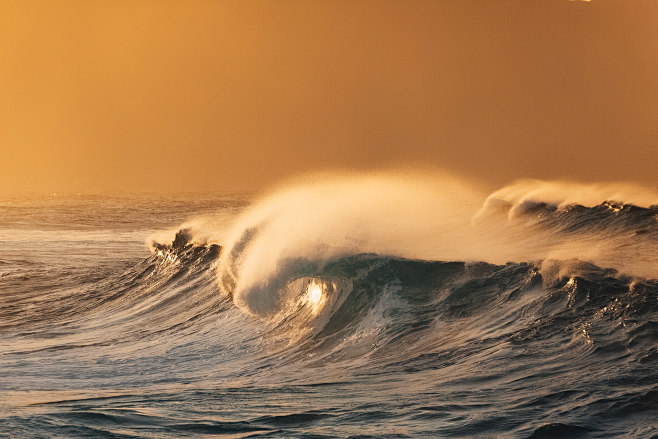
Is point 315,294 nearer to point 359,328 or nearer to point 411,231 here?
point 359,328

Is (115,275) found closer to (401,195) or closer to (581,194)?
(401,195)

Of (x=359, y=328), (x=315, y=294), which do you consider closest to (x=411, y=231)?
(x=315, y=294)

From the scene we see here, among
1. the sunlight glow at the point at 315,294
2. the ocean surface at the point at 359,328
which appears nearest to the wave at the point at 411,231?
the ocean surface at the point at 359,328

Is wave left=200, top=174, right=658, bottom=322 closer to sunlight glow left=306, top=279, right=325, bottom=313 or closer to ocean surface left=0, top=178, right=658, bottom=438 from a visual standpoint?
ocean surface left=0, top=178, right=658, bottom=438

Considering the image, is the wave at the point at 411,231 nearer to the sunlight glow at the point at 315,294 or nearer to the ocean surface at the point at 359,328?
the ocean surface at the point at 359,328

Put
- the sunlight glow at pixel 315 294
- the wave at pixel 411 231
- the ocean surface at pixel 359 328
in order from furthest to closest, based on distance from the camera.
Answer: the wave at pixel 411 231 → the sunlight glow at pixel 315 294 → the ocean surface at pixel 359 328

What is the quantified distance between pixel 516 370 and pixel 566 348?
72 centimetres

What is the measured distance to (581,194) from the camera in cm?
2169

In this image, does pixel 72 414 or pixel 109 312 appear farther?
pixel 109 312

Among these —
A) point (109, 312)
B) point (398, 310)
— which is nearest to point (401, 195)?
point (109, 312)

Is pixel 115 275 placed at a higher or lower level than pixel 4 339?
higher

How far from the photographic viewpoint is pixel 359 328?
37.0 ft

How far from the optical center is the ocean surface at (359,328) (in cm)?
707

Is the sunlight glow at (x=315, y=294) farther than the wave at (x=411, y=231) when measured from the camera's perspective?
No
